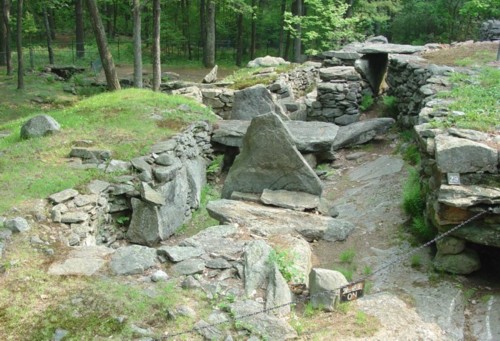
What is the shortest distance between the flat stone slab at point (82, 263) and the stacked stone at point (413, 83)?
635 cm

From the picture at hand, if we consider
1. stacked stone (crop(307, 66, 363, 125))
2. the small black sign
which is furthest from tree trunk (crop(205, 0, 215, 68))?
the small black sign

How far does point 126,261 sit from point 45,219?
1.71m

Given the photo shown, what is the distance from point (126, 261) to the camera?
17.5ft

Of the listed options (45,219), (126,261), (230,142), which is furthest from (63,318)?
(230,142)

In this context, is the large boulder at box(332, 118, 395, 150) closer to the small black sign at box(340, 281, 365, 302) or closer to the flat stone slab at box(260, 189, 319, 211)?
the flat stone slab at box(260, 189, 319, 211)

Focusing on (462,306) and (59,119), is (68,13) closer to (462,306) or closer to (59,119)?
(59,119)

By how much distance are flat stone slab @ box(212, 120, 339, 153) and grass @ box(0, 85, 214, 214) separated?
19.7 inches

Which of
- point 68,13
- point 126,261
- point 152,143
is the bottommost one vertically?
point 126,261

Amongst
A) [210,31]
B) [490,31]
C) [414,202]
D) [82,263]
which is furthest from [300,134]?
[490,31]

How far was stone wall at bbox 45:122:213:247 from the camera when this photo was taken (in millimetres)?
6773

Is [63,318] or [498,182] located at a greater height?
[498,182]

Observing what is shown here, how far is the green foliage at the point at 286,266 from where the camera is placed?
548 cm

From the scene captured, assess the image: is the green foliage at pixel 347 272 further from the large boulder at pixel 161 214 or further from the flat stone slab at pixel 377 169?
A: the flat stone slab at pixel 377 169

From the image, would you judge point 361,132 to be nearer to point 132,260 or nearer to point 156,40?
point 156,40
